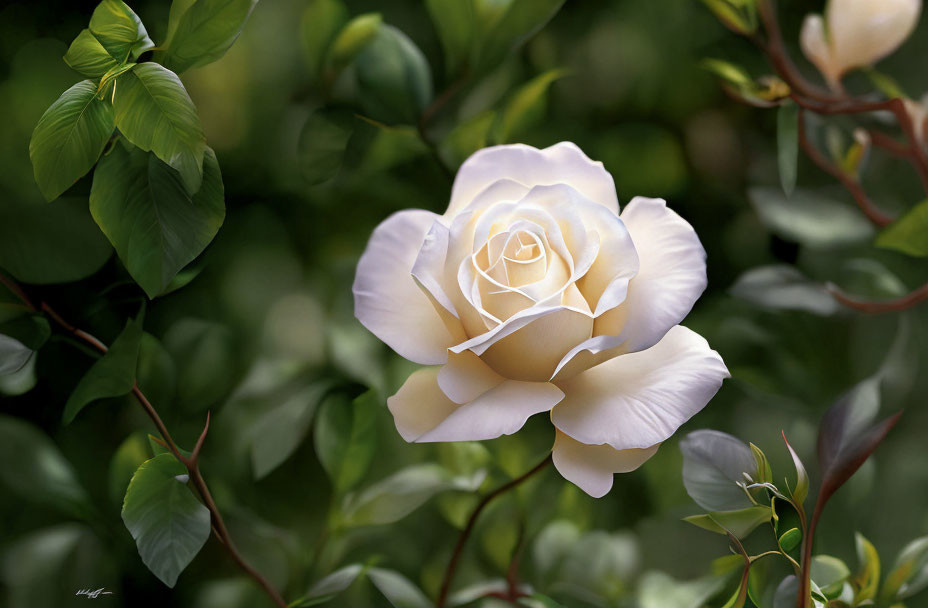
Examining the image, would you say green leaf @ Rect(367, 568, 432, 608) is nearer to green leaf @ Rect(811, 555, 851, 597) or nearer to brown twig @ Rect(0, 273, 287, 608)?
brown twig @ Rect(0, 273, 287, 608)

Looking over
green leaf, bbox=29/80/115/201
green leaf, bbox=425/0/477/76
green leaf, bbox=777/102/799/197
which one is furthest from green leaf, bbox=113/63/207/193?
green leaf, bbox=777/102/799/197

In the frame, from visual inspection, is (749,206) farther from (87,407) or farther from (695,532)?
(87,407)

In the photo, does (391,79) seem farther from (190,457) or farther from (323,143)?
(190,457)

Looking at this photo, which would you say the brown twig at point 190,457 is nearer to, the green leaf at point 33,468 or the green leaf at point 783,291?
the green leaf at point 33,468

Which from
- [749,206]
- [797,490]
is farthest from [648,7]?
[797,490]

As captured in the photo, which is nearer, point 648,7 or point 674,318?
point 674,318

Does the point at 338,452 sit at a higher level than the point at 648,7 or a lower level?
lower
